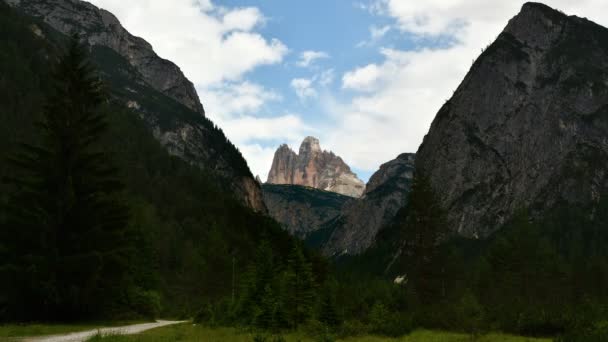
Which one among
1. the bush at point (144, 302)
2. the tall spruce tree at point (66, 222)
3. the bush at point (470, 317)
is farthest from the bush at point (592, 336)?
the bush at point (144, 302)

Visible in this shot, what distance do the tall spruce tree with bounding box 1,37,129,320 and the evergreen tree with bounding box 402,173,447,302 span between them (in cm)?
2809

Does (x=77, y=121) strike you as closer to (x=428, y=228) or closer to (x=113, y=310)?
(x=113, y=310)

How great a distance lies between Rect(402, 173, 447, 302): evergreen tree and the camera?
46750 millimetres

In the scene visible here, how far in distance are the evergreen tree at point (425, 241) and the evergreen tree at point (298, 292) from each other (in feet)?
62.2

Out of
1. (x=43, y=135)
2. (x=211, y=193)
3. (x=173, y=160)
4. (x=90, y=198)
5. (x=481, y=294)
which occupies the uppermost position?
(x=173, y=160)

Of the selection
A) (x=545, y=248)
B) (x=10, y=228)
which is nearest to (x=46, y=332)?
(x=10, y=228)

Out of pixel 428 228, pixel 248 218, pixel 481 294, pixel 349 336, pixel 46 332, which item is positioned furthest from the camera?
pixel 248 218

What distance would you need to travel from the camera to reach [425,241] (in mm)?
47531

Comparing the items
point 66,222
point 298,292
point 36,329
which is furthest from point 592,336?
point 66,222

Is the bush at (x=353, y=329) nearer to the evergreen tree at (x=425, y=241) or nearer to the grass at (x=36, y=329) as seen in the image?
the grass at (x=36, y=329)

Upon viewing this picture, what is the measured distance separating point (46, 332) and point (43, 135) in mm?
10676

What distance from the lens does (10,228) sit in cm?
2420

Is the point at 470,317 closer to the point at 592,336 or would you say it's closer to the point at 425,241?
the point at 592,336

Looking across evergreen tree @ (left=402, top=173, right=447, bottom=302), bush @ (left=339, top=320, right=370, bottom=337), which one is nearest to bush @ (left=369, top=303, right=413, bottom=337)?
bush @ (left=339, top=320, right=370, bottom=337)
